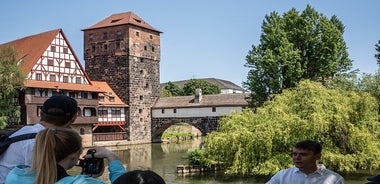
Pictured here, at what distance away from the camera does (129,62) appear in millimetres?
40781

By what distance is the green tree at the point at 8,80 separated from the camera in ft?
85.9

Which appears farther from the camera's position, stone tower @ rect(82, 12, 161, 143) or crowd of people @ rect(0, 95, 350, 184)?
stone tower @ rect(82, 12, 161, 143)

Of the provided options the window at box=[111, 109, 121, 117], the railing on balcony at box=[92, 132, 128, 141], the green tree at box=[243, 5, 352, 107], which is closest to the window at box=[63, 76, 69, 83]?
the railing on balcony at box=[92, 132, 128, 141]

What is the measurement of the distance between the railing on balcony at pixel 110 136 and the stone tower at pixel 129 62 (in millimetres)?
816

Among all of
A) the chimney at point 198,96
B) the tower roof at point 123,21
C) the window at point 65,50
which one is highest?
the tower roof at point 123,21

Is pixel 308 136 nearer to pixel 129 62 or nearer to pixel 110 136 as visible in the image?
pixel 110 136

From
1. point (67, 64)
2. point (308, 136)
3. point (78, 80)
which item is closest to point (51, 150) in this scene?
point (308, 136)

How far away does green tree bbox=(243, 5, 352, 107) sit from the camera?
26.4 metres

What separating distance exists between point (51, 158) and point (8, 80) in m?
26.2

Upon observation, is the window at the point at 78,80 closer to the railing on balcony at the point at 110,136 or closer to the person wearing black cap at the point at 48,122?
the railing on balcony at the point at 110,136

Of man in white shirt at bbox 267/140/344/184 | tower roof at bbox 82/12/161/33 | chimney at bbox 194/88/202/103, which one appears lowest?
man in white shirt at bbox 267/140/344/184

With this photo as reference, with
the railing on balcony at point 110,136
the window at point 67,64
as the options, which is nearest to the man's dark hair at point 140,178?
the window at point 67,64

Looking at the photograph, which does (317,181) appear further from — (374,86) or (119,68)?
(119,68)

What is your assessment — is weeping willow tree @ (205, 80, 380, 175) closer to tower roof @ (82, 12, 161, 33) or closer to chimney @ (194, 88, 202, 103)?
chimney @ (194, 88, 202, 103)
